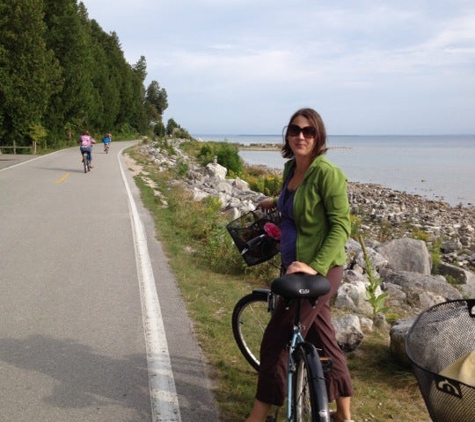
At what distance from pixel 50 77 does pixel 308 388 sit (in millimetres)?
37920

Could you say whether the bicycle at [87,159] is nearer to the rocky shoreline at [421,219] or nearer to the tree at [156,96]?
the rocky shoreline at [421,219]

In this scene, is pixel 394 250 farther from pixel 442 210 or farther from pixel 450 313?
pixel 442 210

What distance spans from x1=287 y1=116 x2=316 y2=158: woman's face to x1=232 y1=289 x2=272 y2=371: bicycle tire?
1505 millimetres

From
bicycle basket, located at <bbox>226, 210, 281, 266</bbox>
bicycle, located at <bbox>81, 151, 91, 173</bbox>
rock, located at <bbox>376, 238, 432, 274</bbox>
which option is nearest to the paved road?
bicycle basket, located at <bbox>226, 210, 281, 266</bbox>

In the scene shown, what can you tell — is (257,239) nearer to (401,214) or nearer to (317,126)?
(317,126)

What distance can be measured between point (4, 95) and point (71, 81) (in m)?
14.0

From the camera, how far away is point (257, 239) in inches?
158

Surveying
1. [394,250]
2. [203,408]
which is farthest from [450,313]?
[394,250]

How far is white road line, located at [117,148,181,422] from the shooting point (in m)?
4.05

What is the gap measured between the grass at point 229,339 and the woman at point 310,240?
58cm

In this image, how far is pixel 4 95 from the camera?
104ft

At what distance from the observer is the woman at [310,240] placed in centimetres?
324

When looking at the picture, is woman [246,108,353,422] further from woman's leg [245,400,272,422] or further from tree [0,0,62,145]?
tree [0,0,62,145]

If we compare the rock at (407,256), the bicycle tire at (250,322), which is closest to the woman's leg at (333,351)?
the bicycle tire at (250,322)
